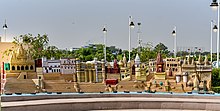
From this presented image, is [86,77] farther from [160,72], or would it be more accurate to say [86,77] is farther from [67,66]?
[160,72]

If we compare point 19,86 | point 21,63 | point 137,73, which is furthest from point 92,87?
point 21,63

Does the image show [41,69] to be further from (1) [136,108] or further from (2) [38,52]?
(2) [38,52]

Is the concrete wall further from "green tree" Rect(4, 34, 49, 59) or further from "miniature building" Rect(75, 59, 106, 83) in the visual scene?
"green tree" Rect(4, 34, 49, 59)

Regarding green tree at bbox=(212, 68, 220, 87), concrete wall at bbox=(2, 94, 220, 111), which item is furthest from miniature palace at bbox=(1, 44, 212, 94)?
green tree at bbox=(212, 68, 220, 87)

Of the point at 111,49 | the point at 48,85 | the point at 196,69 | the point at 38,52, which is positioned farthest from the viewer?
the point at 111,49

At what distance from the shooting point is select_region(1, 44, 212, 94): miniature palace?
11.5 meters

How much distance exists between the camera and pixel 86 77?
14148 mm

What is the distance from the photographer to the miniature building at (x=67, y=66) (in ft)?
45.8

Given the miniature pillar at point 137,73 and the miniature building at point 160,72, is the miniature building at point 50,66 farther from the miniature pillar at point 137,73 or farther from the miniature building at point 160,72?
the miniature building at point 160,72

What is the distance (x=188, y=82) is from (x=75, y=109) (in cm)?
511

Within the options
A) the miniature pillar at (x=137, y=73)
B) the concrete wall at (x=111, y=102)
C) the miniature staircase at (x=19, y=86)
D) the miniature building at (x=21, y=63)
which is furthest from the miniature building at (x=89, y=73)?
the concrete wall at (x=111, y=102)

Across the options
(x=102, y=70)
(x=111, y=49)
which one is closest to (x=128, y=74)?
(x=102, y=70)

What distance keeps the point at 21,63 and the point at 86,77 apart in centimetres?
246

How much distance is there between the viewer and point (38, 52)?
76.6 ft
